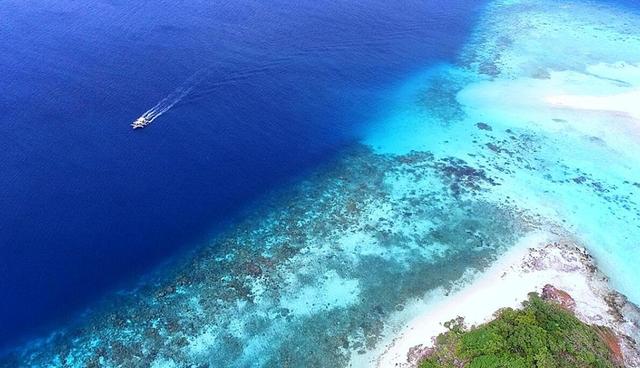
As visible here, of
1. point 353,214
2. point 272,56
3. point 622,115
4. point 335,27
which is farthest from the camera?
point 335,27

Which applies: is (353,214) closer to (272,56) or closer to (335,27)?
(272,56)

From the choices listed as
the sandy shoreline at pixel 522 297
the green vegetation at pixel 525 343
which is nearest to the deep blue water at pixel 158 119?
the sandy shoreline at pixel 522 297

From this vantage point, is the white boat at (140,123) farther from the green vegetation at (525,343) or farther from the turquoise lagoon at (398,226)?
the green vegetation at (525,343)

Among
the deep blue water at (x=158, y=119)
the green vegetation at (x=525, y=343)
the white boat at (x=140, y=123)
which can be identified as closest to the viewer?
the green vegetation at (x=525, y=343)

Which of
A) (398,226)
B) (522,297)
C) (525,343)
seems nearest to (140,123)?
(398,226)

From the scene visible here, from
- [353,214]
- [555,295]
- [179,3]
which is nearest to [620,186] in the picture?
[555,295]
